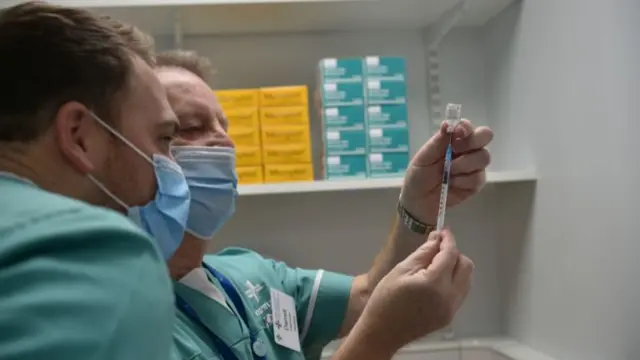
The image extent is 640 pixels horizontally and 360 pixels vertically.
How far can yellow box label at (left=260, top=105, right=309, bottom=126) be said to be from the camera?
5.03ft

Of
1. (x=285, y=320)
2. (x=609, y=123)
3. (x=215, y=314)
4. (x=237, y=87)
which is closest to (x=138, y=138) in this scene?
(x=215, y=314)

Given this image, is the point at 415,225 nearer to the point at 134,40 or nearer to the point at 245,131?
the point at 245,131

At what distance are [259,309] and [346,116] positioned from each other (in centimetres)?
58

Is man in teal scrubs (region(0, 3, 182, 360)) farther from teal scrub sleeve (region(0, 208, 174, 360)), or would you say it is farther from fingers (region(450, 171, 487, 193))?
fingers (region(450, 171, 487, 193))

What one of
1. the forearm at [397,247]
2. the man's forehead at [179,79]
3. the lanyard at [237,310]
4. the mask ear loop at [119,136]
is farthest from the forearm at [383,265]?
the mask ear loop at [119,136]

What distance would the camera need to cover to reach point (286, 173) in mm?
1534

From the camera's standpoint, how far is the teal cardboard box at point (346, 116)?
1.56 meters

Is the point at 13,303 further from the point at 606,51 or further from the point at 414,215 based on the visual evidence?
the point at 606,51

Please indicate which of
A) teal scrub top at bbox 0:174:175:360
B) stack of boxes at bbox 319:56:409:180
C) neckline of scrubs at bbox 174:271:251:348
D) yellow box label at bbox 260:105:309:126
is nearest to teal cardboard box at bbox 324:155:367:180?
stack of boxes at bbox 319:56:409:180

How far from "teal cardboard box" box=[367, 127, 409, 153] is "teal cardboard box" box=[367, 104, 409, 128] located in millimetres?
13

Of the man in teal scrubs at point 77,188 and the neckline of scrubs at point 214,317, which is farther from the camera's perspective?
the neckline of scrubs at point 214,317

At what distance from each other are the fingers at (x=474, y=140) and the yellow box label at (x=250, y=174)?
57 centimetres

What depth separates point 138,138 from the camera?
2.48 feet

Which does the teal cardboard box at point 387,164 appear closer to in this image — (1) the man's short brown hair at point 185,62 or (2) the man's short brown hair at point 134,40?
(1) the man's short brown hair at point 185,62
